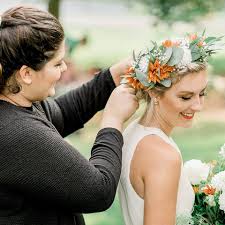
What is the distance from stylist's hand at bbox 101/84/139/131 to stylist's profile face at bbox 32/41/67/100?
32 centimetres

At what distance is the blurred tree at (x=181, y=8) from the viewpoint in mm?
7539

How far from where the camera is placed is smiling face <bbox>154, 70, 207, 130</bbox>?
119 inches

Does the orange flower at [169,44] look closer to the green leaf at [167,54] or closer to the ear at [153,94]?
the green leaf at [167,54]

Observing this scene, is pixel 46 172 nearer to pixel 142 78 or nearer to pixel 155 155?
pixel 155 155

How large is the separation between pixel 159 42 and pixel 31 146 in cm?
83

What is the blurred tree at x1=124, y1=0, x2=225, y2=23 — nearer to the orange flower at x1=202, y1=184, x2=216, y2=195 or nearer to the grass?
the grass

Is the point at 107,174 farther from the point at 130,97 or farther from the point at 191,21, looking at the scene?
the point at 191,21

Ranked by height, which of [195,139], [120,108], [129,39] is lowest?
[195,139]

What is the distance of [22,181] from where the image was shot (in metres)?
2.69

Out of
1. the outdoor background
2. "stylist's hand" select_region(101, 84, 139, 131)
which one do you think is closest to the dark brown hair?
"stylist's hand" select_region(101, 84, 139, 131)

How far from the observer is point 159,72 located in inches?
118

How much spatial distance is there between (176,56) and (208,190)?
2.10ft

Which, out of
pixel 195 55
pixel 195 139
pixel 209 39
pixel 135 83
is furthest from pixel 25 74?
pixel 195 139

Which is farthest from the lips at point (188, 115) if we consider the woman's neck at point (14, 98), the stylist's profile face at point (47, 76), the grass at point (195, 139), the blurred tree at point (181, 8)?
the grass at point (195, 139)
